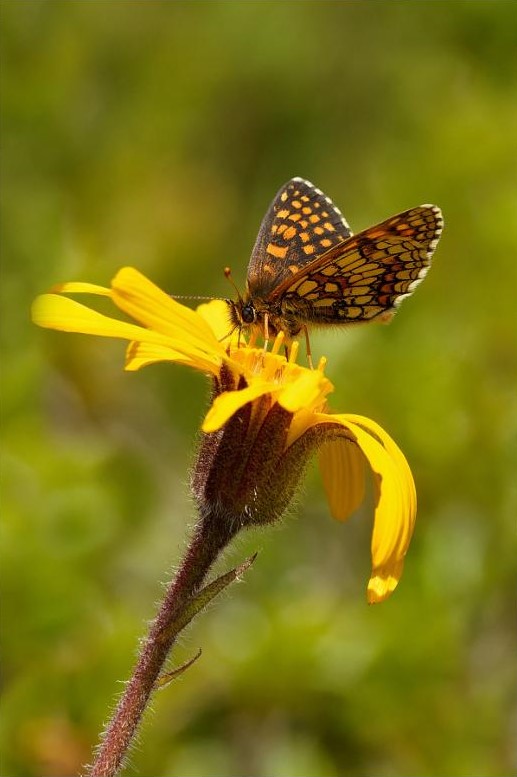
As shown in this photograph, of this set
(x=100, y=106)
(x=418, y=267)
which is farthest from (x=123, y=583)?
(x=100, y=106)

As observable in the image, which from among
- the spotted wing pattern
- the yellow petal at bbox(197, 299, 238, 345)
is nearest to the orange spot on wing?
the spotted wing pattern

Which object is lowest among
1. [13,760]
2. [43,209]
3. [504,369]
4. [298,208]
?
[504,369]

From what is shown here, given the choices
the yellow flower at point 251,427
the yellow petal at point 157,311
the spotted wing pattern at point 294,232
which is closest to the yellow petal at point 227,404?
the yellow flower at point 251,427

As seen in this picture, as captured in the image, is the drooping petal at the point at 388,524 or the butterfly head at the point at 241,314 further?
the butterfly head at the point at 241,314

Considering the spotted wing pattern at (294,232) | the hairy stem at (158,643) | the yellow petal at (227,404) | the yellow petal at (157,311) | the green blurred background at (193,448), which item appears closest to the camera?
the yellow petal at (227,404)

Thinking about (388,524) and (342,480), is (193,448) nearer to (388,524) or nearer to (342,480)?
(342,480)

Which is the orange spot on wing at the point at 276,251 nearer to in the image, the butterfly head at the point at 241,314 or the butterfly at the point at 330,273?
the butterfly at the point at 330,273

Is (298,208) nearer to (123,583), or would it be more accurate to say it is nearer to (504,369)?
(504,369)
